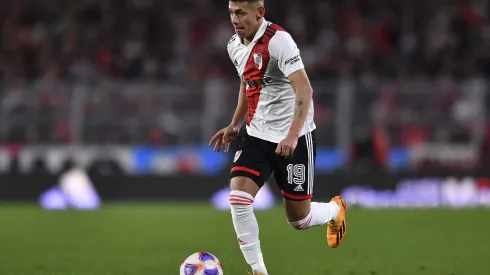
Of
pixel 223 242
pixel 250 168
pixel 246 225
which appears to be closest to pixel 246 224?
pixel 246 225

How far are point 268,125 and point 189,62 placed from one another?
11.9 meters

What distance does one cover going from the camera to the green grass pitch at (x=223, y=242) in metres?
7.81

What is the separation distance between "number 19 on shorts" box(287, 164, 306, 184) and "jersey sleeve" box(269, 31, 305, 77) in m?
0.74

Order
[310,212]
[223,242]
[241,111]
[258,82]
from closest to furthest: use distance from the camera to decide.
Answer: [258,82] → [310,212] → [241,111] → [223,242]

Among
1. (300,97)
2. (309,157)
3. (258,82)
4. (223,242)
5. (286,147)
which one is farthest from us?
(223,242)

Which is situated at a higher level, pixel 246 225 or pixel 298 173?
pixel 298 173

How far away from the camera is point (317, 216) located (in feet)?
23.7

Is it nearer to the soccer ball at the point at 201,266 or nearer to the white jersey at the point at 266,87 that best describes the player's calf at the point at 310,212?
the white jersey at the point at 266,87

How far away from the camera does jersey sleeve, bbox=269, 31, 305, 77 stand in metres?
6.35

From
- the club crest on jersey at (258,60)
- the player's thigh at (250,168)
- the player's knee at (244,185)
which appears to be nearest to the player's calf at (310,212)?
the player's thigh at (250,168)

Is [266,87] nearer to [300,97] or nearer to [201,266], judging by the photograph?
[300,97]

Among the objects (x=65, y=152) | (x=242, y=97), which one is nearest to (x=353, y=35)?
(x=65, y=152)

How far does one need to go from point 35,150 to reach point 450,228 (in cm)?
748

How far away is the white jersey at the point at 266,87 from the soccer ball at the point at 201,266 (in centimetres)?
94
